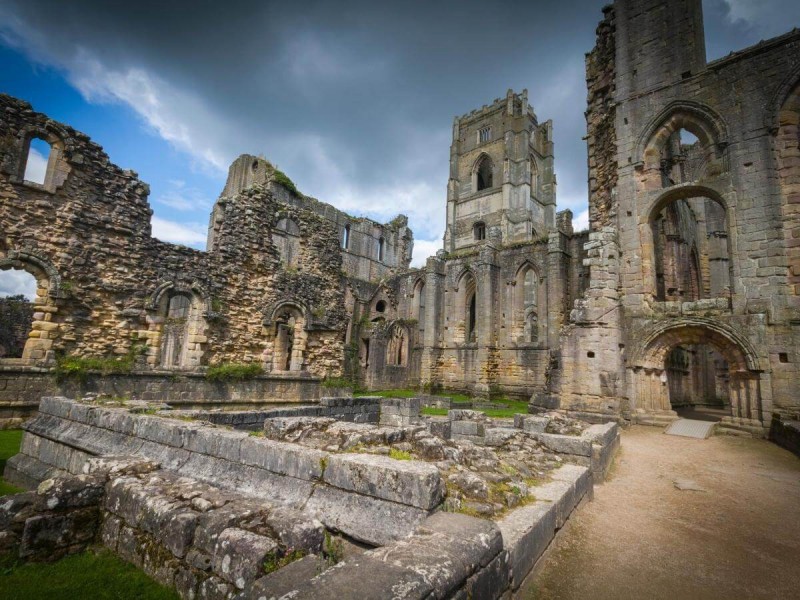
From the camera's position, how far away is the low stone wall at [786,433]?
8547mm

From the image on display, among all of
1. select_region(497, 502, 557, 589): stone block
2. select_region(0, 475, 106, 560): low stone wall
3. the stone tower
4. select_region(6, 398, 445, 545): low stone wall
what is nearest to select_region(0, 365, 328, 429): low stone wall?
select_region(6, 398, 445, 545): low stone wall

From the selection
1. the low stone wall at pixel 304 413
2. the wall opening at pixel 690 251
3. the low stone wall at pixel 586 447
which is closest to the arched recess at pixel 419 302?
the wall opening at pixel 690 251

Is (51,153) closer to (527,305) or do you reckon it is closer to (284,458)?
(284,458)

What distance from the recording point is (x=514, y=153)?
4031cm

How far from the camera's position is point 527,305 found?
81.3ft

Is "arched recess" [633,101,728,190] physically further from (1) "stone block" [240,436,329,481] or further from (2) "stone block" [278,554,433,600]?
(2) "stone block" [278,554,433,600]

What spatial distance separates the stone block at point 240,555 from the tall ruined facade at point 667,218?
479 inches

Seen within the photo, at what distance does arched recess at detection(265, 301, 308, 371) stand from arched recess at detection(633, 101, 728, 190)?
1290 cm

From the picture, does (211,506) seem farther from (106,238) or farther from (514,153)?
(514,153)

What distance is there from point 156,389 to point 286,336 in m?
5.35

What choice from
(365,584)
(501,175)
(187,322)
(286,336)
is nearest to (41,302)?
(187,322)

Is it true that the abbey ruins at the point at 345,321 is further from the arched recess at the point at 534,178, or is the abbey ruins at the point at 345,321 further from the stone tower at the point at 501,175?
the arched recess at the point at 534,178

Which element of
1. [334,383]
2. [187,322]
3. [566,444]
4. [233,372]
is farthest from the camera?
[334,383]

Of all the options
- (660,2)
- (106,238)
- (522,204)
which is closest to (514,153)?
(522,204)
